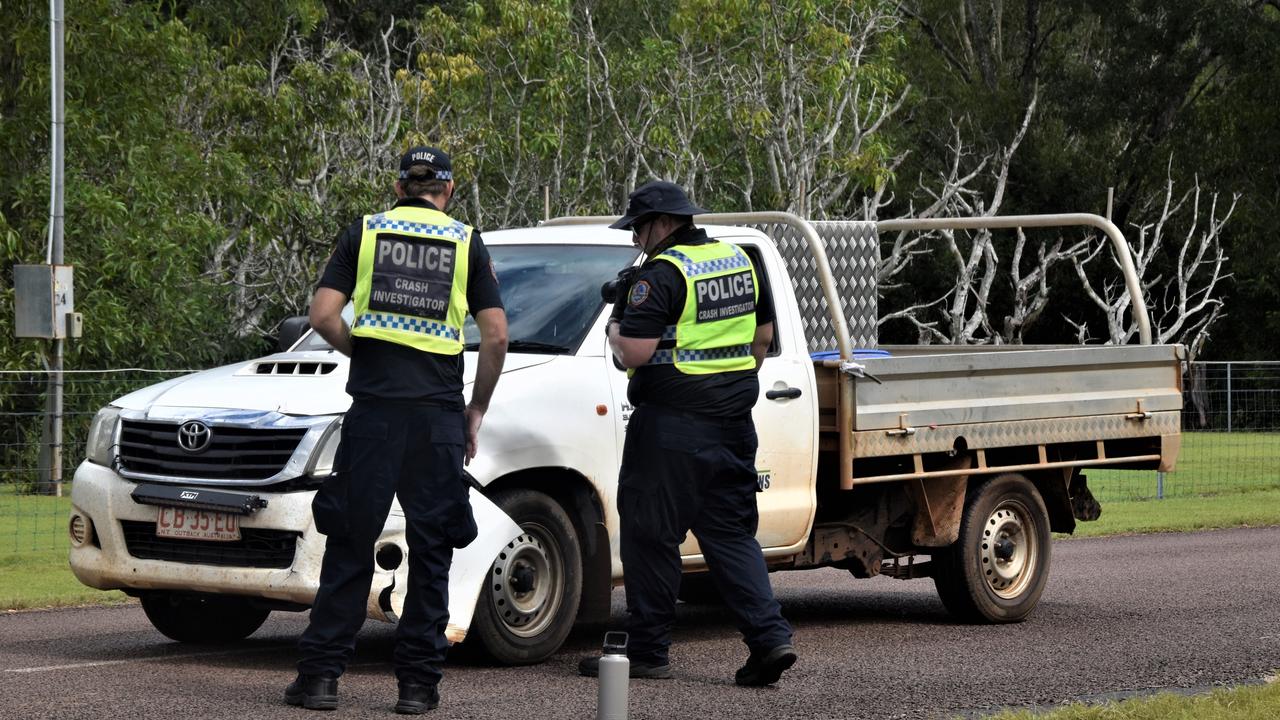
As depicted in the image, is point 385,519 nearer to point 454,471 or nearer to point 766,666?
point 454,471

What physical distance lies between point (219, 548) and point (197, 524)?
13cm

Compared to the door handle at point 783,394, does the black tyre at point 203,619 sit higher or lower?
lower

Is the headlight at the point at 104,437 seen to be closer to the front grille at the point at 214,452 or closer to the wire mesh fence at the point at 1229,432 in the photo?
the front grille at the point at 214,452

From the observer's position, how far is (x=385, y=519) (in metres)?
6.98

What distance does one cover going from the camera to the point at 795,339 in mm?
9312

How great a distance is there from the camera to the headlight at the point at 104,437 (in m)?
8.18

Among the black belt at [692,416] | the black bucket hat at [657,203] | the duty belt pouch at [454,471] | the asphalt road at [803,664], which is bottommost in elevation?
the asphalt road at [803,664]

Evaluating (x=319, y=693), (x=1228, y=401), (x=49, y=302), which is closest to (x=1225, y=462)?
(x=1228, y=401)

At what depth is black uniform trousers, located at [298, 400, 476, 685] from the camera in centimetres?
693

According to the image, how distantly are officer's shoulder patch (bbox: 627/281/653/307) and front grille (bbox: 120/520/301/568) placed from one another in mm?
1626

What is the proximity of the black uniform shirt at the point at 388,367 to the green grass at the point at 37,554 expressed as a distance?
15.8ft

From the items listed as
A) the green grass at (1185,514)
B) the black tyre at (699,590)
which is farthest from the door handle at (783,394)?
the green grass at (1185,514)

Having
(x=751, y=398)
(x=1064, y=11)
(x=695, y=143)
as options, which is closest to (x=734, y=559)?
(x=751, y=398)

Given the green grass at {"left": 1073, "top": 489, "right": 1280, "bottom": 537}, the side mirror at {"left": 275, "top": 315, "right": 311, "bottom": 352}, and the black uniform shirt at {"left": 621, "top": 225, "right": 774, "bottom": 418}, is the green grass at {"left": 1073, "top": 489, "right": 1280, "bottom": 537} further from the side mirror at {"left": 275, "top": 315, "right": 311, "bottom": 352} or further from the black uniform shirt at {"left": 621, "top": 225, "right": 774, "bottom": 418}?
the black uniform shirt at {"left": 621, "top": 225, "right": 774, "bottom": 418}
